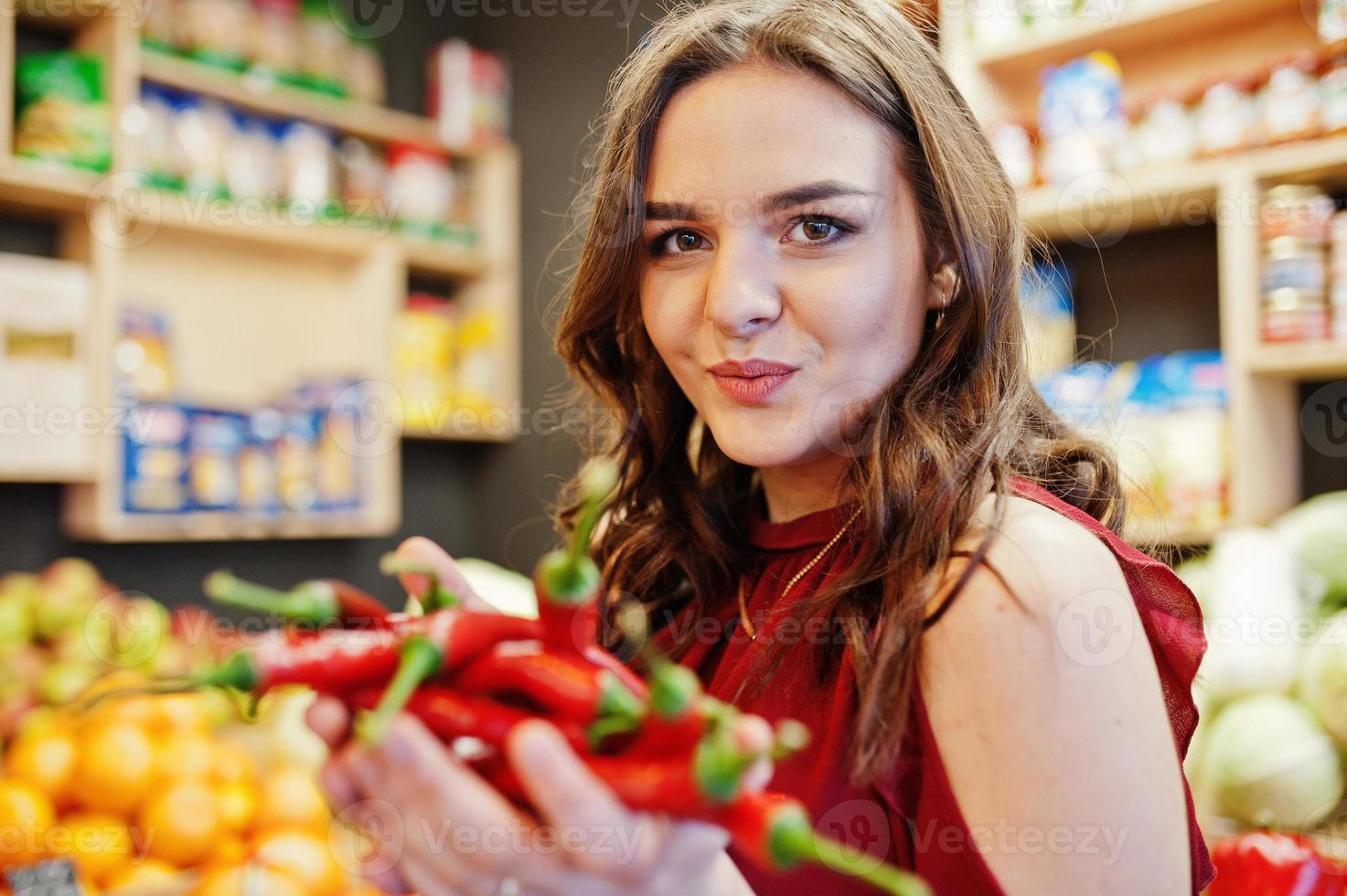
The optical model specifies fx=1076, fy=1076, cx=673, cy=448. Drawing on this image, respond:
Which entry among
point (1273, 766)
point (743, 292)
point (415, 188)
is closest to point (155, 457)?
point (415, 188)

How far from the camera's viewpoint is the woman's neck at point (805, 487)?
40.3 inches

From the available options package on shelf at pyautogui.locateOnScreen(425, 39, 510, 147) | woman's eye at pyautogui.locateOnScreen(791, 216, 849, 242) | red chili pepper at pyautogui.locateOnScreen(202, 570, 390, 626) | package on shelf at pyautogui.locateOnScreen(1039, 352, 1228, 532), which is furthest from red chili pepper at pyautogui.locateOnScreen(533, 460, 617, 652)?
package on shelf at pyautogui.locateOnScreen(425, 39, 510, 147)

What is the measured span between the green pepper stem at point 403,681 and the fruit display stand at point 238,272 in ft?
5.92

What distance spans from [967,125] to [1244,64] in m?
1.52

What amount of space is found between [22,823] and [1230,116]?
7.23 ft

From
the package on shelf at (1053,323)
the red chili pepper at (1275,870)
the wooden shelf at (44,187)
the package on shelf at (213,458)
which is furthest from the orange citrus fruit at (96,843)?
the package on shelf at (1053,323)

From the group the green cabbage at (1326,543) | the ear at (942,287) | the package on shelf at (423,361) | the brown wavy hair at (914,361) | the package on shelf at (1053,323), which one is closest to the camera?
the brown wavy hair at (914,361)

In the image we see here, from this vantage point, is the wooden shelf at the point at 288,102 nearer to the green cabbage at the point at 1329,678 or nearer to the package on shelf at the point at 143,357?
the package on shelf at the point at 143,357

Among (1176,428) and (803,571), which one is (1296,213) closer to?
(1176,428)

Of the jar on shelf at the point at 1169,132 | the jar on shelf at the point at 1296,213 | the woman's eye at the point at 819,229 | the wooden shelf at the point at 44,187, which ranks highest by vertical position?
the jar on shelf at the point at 1169,132

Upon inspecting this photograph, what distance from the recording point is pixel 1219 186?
1.94 m

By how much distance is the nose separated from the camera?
0.87m

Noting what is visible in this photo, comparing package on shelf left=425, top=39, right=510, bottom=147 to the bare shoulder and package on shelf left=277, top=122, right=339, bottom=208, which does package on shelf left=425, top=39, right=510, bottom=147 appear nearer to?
package on shelf left=277, top=122, right=339, bottom=208

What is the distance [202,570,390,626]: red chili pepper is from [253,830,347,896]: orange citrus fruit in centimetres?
82
